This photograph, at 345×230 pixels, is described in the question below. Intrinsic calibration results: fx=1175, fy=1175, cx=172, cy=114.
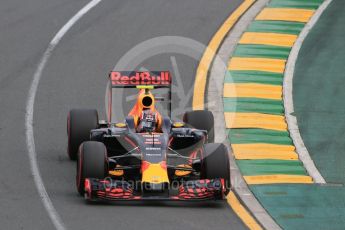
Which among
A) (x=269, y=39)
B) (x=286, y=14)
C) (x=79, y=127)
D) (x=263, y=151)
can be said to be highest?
(x=286, y=14)

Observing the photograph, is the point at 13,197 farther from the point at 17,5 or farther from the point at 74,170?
the point at 17,5

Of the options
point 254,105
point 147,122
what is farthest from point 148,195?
point 254,105

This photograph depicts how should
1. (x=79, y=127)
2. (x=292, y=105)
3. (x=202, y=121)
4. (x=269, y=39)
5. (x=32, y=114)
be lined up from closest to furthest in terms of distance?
(x=79, y=127) → (x=202, y=121) → (x=32, y=114) → (x=292, y=105) → (x=269, y=39)

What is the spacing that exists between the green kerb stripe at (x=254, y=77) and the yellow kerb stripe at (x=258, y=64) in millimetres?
269

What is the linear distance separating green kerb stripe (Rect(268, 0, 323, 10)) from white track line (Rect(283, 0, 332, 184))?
0.64 ft

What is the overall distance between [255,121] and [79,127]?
4331mm

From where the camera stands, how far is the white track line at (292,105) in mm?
20422

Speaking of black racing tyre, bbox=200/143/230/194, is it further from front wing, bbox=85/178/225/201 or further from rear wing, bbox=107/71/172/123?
rear wing, bbox=107/71/172/123

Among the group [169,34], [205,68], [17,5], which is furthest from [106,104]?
[17,5]

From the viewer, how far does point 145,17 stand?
30016 mm

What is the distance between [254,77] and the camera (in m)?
25.8

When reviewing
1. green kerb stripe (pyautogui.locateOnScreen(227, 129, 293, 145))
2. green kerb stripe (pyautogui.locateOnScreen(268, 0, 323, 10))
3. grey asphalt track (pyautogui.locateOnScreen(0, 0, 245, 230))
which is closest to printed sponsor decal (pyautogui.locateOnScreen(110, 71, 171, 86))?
grey asphalt track (pyautogui.locateOnScreen(0, 0, 245, 230))

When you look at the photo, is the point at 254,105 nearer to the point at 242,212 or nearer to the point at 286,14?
the point at 242,212

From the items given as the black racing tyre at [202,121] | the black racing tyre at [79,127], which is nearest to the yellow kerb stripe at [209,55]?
the black racing tyre at [202,121]
